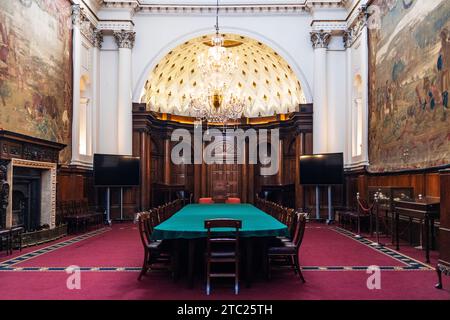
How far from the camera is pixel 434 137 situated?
10258mm

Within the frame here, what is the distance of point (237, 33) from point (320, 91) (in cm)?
412

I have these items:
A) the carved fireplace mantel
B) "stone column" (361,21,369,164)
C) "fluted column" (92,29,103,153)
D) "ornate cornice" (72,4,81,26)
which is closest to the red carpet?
the carved fireplace mantel

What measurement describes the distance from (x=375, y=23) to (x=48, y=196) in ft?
36.0

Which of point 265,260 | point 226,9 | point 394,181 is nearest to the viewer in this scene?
point 265,260

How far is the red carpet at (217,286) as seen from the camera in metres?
6.21

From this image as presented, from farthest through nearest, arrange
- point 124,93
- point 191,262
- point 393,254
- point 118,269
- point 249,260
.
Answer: point 124,93
point 393,254
point 118,269
point 249,260
point 191,262

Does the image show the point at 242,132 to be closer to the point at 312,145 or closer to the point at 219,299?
the point at 312,145

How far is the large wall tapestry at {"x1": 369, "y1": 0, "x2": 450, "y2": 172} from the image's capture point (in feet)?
32.6

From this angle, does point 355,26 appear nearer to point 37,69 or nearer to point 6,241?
point 37,69

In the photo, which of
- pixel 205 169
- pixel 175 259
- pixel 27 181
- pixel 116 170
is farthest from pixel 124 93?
pixel 175 259

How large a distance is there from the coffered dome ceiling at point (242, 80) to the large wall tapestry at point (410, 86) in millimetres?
5662

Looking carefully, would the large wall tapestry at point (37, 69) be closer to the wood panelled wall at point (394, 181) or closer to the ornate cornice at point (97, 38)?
the ornate cornice at point (97, 38)

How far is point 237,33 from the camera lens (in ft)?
64.2

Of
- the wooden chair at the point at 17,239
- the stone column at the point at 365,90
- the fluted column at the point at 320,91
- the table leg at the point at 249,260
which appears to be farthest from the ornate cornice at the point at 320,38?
the table leg at the point at 249,260
